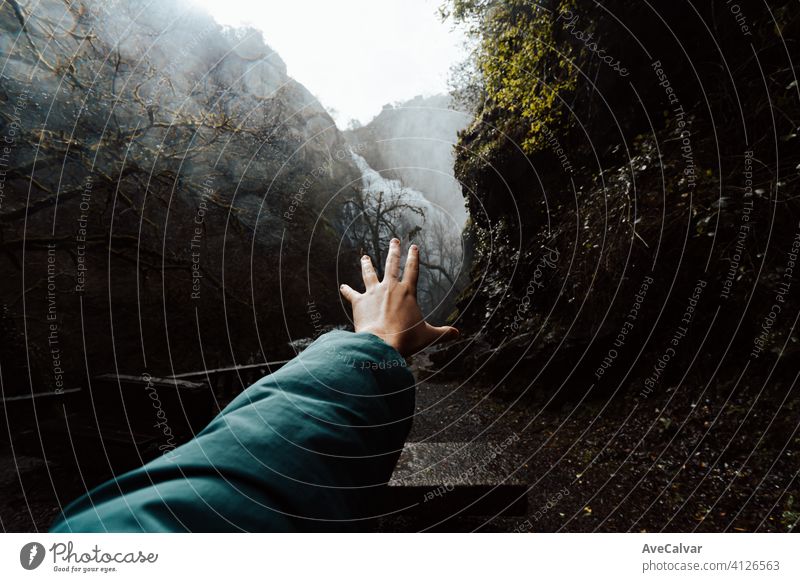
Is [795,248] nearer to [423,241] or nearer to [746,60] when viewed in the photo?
[746,60]

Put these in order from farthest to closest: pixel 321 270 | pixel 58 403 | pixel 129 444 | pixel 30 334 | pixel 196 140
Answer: pixel 321 270 < pixel 30 334 < pixel 196 140 < pixel 58 403 < pixel 129 444

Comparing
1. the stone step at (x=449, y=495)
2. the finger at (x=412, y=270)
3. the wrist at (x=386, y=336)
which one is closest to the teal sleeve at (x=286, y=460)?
the wrist at (x=386, y=336)

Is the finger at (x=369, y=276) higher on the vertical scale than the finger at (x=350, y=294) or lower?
higher

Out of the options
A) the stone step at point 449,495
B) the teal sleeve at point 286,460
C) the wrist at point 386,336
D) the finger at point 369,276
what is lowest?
the stone step at point 449,495

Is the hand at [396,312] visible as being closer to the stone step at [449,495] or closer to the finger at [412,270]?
the finger at [412,270]

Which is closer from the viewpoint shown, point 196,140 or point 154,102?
point 154,102

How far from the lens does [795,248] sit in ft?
4.57

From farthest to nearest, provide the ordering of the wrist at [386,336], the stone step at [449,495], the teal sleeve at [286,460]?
the stone step at [449,495] < the wrist at [386,336] < the teal sleeve at [286,460]

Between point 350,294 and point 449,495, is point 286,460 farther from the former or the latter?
point 449,495

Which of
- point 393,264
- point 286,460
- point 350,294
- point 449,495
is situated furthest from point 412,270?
point 449,495

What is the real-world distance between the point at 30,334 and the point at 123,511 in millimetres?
6232

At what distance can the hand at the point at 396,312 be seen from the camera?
1.99 ft

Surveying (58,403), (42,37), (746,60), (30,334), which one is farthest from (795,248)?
(30,334)

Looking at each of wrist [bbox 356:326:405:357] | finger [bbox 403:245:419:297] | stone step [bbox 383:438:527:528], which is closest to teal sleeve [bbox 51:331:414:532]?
wrist [bbox 356:326:405:357]
